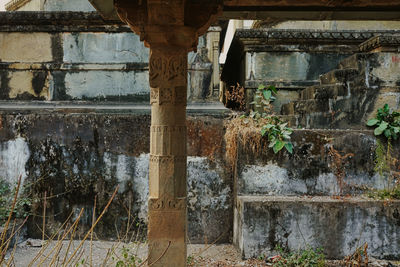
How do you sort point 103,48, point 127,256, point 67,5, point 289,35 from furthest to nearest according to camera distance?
point 67,5 → point 289,35 → point 103,48 → point 127,256

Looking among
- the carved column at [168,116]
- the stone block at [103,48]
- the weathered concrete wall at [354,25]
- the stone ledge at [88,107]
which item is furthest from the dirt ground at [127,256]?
the weathered concrete wall at [354,25]

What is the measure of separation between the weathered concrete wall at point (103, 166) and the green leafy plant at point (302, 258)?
3.37ft

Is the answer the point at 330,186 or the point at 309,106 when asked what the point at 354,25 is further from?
the point at 330,186

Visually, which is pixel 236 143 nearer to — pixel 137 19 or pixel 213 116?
pixel 213 116

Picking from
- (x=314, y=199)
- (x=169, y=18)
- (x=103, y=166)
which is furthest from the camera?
(x=103, y=166)

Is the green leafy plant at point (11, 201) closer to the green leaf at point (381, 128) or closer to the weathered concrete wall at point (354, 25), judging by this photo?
the green leaf at point (381, 128)

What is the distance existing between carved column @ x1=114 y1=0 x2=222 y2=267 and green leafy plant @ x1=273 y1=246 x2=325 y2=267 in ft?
5.04

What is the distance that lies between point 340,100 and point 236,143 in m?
1.91

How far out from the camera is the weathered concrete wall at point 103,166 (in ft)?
16.3

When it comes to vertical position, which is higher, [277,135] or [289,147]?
[277,135]

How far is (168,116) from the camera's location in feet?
9.89

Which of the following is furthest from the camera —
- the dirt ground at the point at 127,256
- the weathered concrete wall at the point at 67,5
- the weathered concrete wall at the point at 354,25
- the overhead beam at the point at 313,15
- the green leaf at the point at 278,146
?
the weathered concrete wall at the point at 354,25

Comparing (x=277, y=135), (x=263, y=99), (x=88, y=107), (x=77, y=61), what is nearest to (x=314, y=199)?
(x=277, y=135)

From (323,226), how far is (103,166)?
10.4 ft
